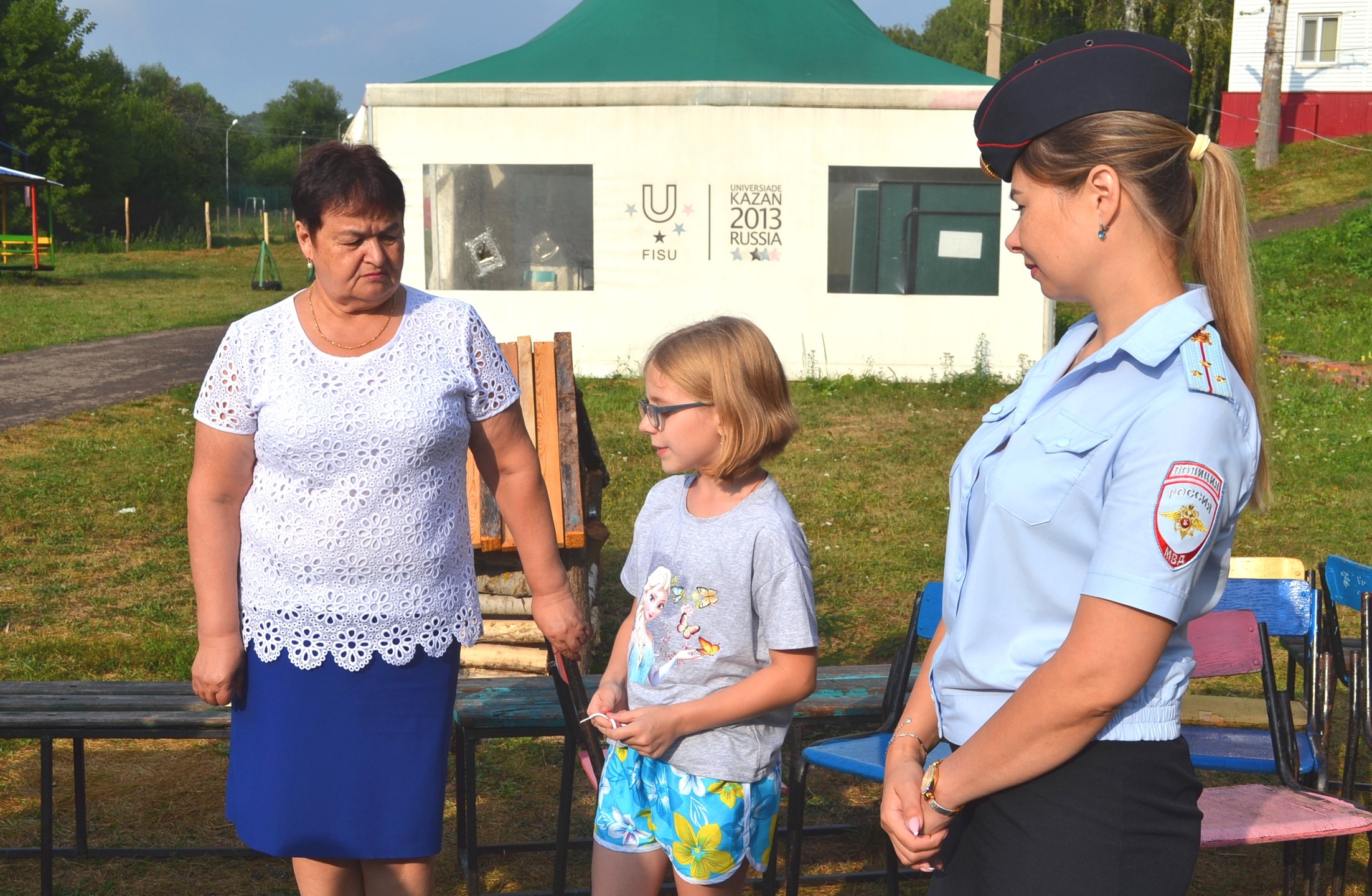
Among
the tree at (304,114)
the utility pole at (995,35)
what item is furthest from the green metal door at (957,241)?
the tree at (304,114)

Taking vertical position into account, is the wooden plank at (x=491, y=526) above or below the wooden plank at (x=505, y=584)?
above

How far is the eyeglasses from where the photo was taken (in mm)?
2324

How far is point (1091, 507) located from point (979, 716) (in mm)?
342

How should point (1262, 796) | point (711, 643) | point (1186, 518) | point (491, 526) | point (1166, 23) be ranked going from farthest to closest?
point (1166, 23) → point (491, 526) → point (1262, 796) → point (711, 643) → point (1186, 518)

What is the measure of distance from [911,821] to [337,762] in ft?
4.46

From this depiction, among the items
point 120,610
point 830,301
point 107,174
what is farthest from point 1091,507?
point 107,174

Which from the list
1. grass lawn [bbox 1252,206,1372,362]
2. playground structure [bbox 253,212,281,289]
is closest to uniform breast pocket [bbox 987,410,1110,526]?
grass lawn [bbox 1252,206,1372,362]

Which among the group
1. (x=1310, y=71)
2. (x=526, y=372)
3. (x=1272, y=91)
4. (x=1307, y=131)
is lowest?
(x=526, y=372)

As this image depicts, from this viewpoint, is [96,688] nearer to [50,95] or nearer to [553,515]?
[553,515]

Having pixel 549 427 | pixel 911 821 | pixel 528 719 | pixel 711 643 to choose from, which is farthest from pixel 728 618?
pixel 549 427

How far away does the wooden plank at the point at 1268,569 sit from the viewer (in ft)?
12.1

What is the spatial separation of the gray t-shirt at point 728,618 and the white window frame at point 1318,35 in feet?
116

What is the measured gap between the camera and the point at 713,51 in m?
13.4

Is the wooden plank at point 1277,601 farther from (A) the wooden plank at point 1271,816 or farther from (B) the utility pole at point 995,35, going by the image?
(B) the utility pole at point 995,35
